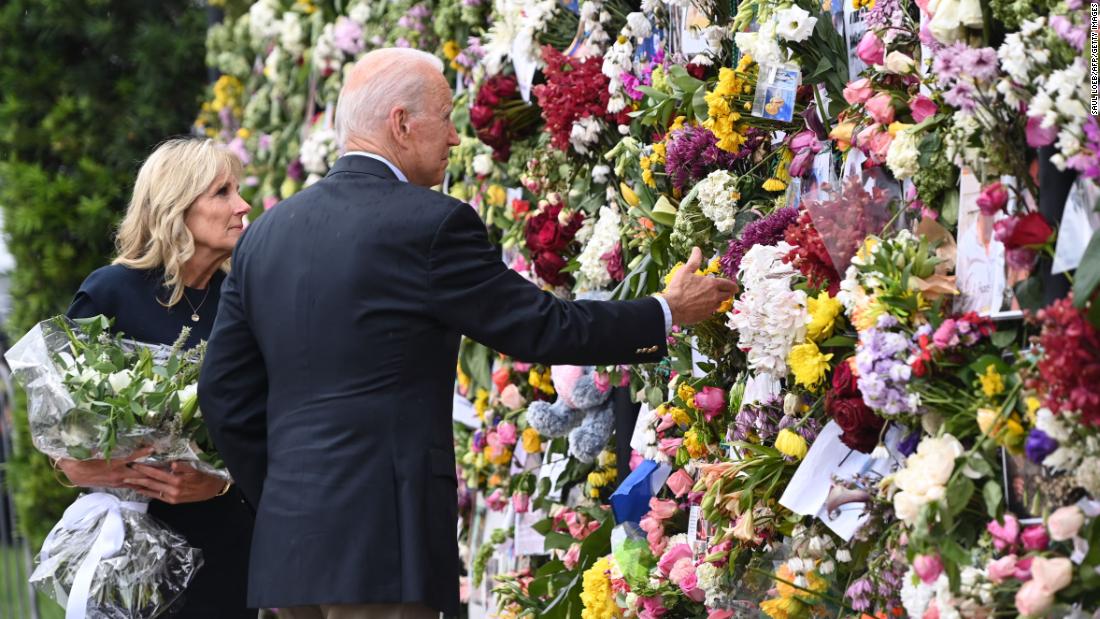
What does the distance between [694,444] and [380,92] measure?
99cm

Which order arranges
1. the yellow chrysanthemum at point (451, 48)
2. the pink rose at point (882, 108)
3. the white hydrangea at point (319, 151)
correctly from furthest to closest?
1. the white hydrangea at point (319, 151)
2. the yellow chrysanthemum at point (451, 48)
3. the pink rose at point (882, 108)

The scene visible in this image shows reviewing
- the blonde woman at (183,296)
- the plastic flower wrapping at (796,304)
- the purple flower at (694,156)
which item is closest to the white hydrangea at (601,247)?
the plastic flower wrapping at (796,304)

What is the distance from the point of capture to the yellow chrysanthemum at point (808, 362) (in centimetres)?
261

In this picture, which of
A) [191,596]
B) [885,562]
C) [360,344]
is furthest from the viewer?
[191,596]

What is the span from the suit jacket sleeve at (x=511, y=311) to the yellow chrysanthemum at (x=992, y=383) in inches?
29.9

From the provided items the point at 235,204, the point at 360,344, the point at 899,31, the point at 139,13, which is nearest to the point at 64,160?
the point at 139,13

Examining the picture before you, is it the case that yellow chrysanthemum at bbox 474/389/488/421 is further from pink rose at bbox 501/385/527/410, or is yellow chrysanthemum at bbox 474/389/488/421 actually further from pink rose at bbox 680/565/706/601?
pink rose at bbox 680/565/706/601

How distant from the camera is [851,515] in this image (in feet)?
8.47

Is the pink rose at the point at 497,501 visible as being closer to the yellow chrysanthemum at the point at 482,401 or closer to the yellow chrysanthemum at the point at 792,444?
the yellow chrysanthemum at the point at 482,401

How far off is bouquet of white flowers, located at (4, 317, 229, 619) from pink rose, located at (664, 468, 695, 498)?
39.4 inches

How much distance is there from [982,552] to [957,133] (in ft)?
2.12

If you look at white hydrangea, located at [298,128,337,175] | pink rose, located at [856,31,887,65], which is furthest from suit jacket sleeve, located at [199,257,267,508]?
white hydrangea, located at [298,128,337,175]

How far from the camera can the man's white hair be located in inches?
112

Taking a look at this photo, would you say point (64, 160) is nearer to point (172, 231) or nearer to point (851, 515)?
point (172, 231)
